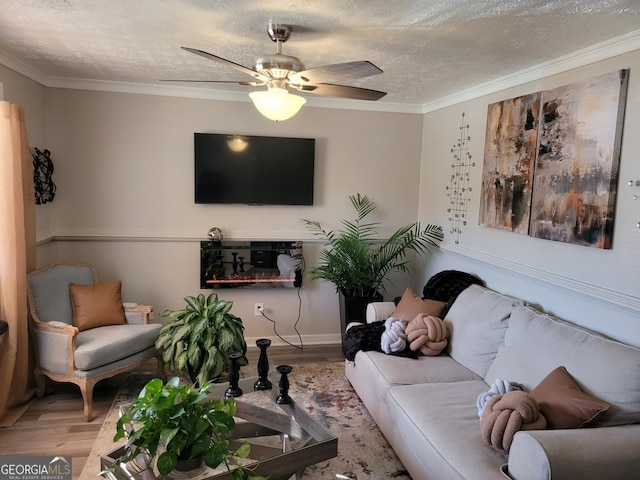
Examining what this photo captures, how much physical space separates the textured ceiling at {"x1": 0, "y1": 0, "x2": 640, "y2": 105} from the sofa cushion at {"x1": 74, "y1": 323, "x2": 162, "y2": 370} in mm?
1925

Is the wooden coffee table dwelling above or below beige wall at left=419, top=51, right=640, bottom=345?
below

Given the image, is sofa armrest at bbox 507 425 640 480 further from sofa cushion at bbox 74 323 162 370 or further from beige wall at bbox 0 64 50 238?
beige wall at bbox 0 64 50 238

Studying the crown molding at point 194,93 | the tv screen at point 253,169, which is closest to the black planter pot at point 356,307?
the tv screen at point 253,169

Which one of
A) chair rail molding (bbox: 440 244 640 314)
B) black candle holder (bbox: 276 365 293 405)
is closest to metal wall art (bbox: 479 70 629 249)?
chair rail molding (bbox: 440 244 640 314)

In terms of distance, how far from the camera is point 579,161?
8.58 ft

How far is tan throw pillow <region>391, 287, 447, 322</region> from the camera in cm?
329

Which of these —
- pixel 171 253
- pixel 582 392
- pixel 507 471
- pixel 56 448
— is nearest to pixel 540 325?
pixel 582 392

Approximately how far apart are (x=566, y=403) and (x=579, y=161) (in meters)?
1.39

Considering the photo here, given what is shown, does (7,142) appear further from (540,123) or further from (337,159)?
(540,123)

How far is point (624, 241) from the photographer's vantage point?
236cm

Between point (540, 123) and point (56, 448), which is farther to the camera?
point (540, 123)

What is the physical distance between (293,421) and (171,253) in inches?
94.0

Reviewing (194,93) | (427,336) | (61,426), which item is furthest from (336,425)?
(194,93)

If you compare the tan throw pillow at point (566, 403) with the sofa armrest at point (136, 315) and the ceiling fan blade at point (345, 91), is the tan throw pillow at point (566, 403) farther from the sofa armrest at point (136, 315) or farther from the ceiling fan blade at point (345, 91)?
the sofa armrest at point (136, 315)
